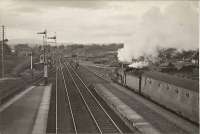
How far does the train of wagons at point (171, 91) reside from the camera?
18531mm

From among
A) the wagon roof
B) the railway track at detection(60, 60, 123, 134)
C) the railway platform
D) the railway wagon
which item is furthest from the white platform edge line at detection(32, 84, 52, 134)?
the wagon roof

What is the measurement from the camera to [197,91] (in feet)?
57.8

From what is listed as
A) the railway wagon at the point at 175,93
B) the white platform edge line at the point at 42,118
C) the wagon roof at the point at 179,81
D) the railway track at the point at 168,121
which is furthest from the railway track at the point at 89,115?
the wagon roof at the point at 179,81

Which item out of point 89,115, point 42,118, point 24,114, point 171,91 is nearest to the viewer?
point 171,91

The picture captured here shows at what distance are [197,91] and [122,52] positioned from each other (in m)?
28.5

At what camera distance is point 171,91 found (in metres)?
22.2

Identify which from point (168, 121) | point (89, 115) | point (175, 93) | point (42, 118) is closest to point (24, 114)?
point (42, 118)

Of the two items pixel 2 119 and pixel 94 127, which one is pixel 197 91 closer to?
pixel 94 127

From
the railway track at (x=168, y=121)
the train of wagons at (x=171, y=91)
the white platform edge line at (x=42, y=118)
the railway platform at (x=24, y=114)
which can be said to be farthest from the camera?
the railway platform at (x=24, y=114)

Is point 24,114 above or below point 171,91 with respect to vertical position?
below

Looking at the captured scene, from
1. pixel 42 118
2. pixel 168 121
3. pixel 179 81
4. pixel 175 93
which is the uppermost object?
pixel 179 81

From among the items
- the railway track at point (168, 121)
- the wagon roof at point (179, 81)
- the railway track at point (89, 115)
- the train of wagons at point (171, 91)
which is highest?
the wagon roof at point (179, 81)

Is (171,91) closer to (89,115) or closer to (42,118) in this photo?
(89,115)

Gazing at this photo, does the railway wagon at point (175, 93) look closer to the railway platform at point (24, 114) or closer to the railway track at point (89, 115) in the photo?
Answer: the railway track at point (89, 115)
